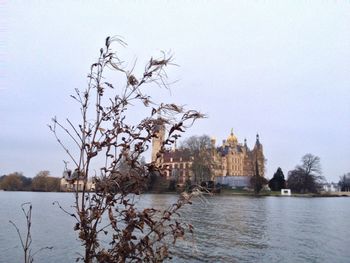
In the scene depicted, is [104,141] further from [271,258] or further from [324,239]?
[324,239]

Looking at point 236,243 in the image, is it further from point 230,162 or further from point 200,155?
point 230,162

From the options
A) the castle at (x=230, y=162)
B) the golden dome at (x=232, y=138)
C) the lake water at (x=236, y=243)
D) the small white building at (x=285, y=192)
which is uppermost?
the golden dome at (x=232, y=138)

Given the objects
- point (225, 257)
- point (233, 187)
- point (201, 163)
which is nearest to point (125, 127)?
point (225, 257)

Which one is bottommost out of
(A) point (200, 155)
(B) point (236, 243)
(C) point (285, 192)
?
(B) point (236, 243)

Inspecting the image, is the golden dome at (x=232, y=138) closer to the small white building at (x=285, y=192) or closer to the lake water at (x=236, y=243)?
the small white building at (x=285, y=192)

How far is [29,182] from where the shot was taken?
361 ft

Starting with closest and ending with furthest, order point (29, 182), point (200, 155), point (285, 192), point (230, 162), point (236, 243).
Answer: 1. point (236, 243)
2. point (200, 155)
3. point (285, 192)
4. point (29, 182)
5. point (230, 162)

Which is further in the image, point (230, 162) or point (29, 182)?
point (230, 162)

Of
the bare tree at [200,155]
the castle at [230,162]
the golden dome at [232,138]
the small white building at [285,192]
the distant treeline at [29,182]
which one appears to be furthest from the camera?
the golden dome at [232,138]

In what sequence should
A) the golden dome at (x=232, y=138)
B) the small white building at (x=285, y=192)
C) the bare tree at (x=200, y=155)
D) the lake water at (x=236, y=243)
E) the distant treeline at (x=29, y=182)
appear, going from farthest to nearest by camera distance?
the golden dome at (x=232, y=138) → the distant treeline at (x=29, y=182) → the small white building at (x=285, y=192) → the bare tree at (x=200, y=155) → the lake water at (x=236, y=243)

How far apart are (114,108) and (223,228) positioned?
20153 millimetres

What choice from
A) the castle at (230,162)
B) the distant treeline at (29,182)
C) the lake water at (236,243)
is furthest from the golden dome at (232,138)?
the lake water at (236,243)

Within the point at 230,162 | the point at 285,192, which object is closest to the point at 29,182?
the point at 230,162

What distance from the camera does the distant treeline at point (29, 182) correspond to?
308 ft
